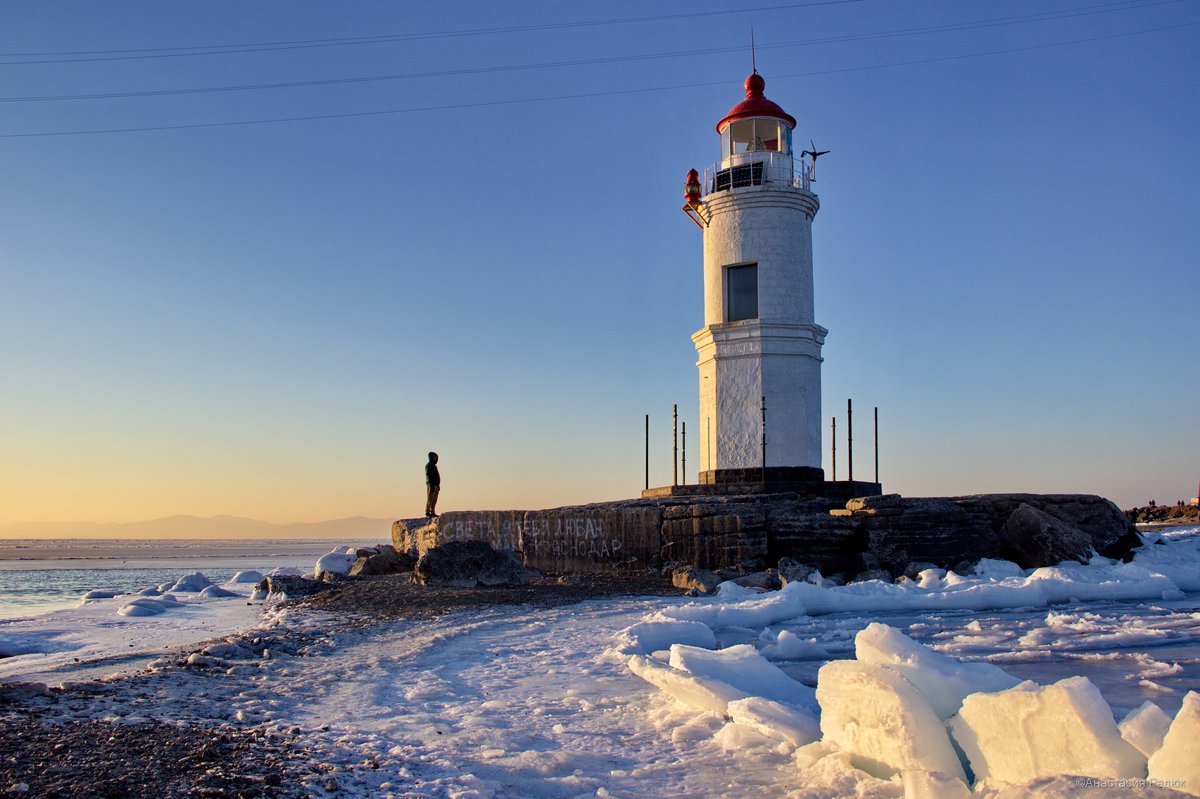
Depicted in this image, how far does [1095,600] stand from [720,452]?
7.86 metres

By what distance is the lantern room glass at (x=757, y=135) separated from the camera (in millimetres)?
17453

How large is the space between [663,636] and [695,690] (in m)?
2.03

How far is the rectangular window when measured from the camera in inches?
653

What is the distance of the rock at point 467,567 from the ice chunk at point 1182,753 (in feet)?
29.0

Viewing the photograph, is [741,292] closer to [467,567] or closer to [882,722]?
[467,567]

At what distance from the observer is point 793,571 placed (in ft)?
33.7

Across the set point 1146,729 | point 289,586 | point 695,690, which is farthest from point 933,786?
point 289,586

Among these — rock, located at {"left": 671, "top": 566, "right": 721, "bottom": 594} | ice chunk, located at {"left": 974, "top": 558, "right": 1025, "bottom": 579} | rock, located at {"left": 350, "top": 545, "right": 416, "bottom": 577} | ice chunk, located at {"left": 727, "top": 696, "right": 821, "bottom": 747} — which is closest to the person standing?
rock, located at {"left": 350, "top": 545, "right": 416, "bottom": 577}

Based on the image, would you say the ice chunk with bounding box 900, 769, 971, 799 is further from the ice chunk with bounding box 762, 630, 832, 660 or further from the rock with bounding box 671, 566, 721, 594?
the rock with bounding box 671, 566, 721, 594

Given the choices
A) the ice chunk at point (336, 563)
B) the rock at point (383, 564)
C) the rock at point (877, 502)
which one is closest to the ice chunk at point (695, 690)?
the rock at point (877, 502)

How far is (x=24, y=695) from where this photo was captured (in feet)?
14.0

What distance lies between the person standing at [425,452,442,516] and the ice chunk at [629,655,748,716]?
457 inches

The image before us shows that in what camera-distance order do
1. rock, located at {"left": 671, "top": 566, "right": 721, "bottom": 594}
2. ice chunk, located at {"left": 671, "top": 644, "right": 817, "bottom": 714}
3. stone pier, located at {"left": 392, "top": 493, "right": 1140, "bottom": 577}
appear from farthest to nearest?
stone pier, located at {"left": 392, "top": 493, "right": 1140, "bottom": 577} < rock, located at {"left": 671, "top": 566, "right": 721, "bottom": 594} < ice chunk, located at {"left": 671, "top": 644, "right": 817, "bottom": 714}

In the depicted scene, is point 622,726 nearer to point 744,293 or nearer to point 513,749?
point 513,749
